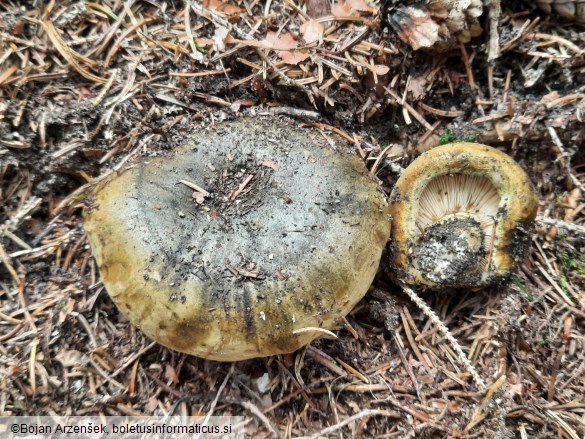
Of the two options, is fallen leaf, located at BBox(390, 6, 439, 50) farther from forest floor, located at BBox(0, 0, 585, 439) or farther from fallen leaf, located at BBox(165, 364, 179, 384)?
fallen leaf, located at BBox(165, 364, 179, 384)

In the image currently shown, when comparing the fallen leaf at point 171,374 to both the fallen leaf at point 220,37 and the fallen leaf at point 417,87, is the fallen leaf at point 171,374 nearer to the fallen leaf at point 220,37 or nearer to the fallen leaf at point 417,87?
the fallen leaf at point 220,37

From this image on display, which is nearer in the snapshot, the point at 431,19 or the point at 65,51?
the point at 431,19

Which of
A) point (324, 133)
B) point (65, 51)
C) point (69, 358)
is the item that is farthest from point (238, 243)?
point (65, 51)

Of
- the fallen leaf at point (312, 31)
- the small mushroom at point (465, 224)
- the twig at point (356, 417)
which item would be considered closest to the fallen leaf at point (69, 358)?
the twig at point (356, 417)

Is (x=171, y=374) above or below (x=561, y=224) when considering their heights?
below

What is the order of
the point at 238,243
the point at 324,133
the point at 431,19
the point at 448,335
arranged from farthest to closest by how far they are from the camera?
the point at 324,133
the point at 431,19
the point at 448,335
the point at 238,243

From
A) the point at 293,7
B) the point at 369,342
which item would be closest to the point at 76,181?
the point at 293,7

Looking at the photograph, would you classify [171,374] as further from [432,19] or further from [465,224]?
[432,19]
